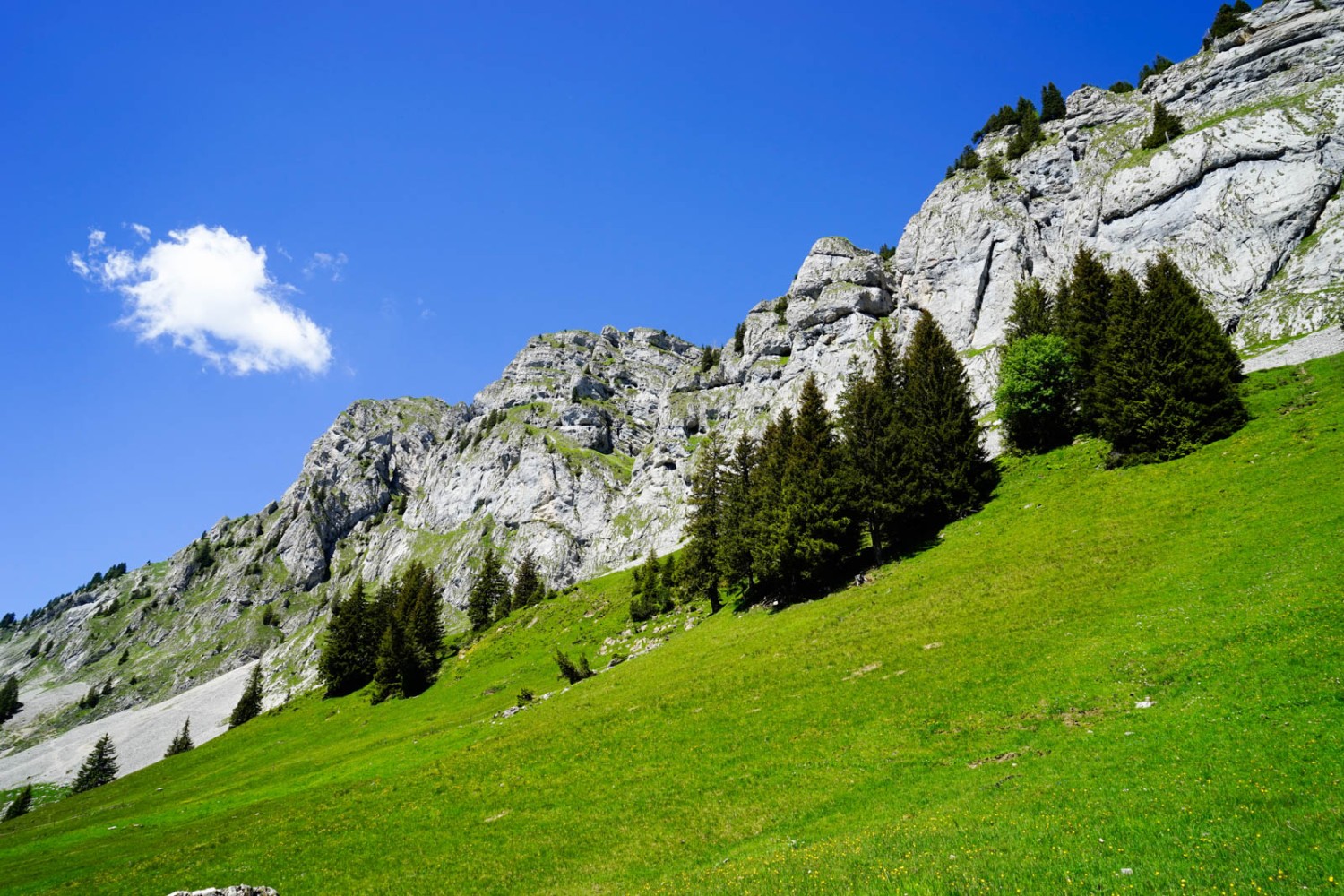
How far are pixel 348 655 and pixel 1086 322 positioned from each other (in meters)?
109

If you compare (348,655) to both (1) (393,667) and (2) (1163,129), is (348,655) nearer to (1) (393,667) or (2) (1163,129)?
(1) (393,667)

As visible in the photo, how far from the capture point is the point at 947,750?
66.8ft

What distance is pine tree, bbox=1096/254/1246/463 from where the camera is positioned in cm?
4459

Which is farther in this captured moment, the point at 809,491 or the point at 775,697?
the point at 809,491

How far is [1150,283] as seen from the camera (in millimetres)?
50625

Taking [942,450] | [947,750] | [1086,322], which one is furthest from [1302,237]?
[947,750]

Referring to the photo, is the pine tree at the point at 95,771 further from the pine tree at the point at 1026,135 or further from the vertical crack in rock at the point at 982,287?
the pine tree at the point at 1026,135

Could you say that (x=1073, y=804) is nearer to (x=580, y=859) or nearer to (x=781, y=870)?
(x=781, y=870)

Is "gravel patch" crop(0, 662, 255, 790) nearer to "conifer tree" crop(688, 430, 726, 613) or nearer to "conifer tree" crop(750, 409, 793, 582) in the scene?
"conifer tree" crop(688, 430, 726, 613)

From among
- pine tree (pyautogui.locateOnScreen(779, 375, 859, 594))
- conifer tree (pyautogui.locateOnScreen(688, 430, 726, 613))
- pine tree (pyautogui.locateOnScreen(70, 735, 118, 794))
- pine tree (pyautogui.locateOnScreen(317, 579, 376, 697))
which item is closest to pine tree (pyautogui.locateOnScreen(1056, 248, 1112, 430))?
pine tree (pyautogui.locateOnScreen(779, 375, 859, 594))

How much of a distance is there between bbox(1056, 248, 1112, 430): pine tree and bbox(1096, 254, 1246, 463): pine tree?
4616 millimetres

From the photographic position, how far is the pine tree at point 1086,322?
188 ft

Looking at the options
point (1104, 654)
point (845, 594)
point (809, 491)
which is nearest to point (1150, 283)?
point (809, 491)

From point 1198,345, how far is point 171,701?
256082 millimetres
